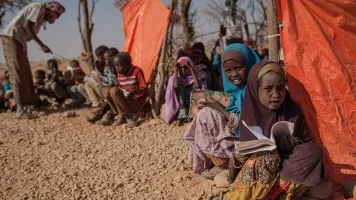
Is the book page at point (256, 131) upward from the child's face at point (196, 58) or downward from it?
downward

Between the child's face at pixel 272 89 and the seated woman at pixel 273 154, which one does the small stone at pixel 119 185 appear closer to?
the seated woman at pixel 273 154

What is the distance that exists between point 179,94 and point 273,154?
2667 mm

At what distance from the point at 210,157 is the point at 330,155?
0.92m

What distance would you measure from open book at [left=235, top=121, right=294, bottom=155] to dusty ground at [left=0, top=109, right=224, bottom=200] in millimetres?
657

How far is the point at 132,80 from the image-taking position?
181 inches

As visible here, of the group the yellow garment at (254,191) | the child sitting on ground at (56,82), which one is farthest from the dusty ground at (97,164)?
the child sitting on ground at (56,82)

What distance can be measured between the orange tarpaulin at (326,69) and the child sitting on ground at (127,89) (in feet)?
8.27

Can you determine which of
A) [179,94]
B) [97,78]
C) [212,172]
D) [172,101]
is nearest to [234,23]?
[179,94]

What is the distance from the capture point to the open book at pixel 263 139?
183 cm

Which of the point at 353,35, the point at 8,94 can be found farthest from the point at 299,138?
the point at 8,94

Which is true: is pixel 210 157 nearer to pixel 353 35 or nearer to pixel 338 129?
pixel 338 129

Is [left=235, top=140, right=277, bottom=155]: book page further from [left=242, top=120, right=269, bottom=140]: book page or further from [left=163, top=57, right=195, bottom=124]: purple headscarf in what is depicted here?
[left=163, top=57, right=195, bottom=124]: purple headscarf

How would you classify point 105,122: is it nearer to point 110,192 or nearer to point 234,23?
point 110,192

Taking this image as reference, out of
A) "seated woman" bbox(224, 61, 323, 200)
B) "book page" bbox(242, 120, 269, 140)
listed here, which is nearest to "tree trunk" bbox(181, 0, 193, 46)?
"seated woman" bbox(224, 61, 323, 200)
